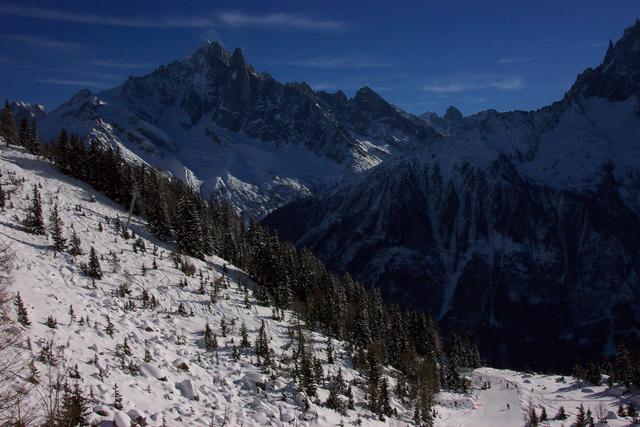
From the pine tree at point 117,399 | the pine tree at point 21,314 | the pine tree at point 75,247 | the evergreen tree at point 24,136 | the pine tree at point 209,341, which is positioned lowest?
the pine tree at point 209,341

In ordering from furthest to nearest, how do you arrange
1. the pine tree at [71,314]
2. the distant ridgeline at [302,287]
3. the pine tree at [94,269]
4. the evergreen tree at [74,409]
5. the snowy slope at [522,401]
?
the distant ridgeline at [302,287]
the snowy slope at [522,401]
the pine tree at [94,269]
the pine tree at [71,314]
the evergreen tree at [74,409]

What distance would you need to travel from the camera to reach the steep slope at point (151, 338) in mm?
20578

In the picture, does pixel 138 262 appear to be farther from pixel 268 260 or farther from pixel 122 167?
pixel 122 167

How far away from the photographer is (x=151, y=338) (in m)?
26.9

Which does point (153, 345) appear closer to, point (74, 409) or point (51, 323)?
point (51, 323)

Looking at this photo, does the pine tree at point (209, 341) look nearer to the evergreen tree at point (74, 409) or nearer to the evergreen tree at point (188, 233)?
the evergreen tree at point (74, 409)

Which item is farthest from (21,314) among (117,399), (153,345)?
(153,345)

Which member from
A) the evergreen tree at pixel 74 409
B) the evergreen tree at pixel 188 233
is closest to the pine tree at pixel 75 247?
the evergreen tree at pixel 188 233

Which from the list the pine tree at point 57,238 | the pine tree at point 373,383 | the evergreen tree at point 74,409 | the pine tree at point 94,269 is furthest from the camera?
the pine tree at point 57,238

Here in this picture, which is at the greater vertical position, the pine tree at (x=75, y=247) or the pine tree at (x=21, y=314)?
the pine tree at (x=75, y=247)

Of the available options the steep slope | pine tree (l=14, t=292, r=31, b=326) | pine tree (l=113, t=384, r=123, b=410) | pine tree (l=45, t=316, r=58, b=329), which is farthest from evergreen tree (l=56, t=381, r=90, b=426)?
pine tree (l=45, t=316, r=58, b=329)

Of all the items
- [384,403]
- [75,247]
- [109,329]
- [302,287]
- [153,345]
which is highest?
[75,247]

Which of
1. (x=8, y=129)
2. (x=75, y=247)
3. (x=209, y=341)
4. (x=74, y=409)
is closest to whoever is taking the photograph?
(x=74, y=409)

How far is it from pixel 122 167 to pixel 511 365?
148434mm
